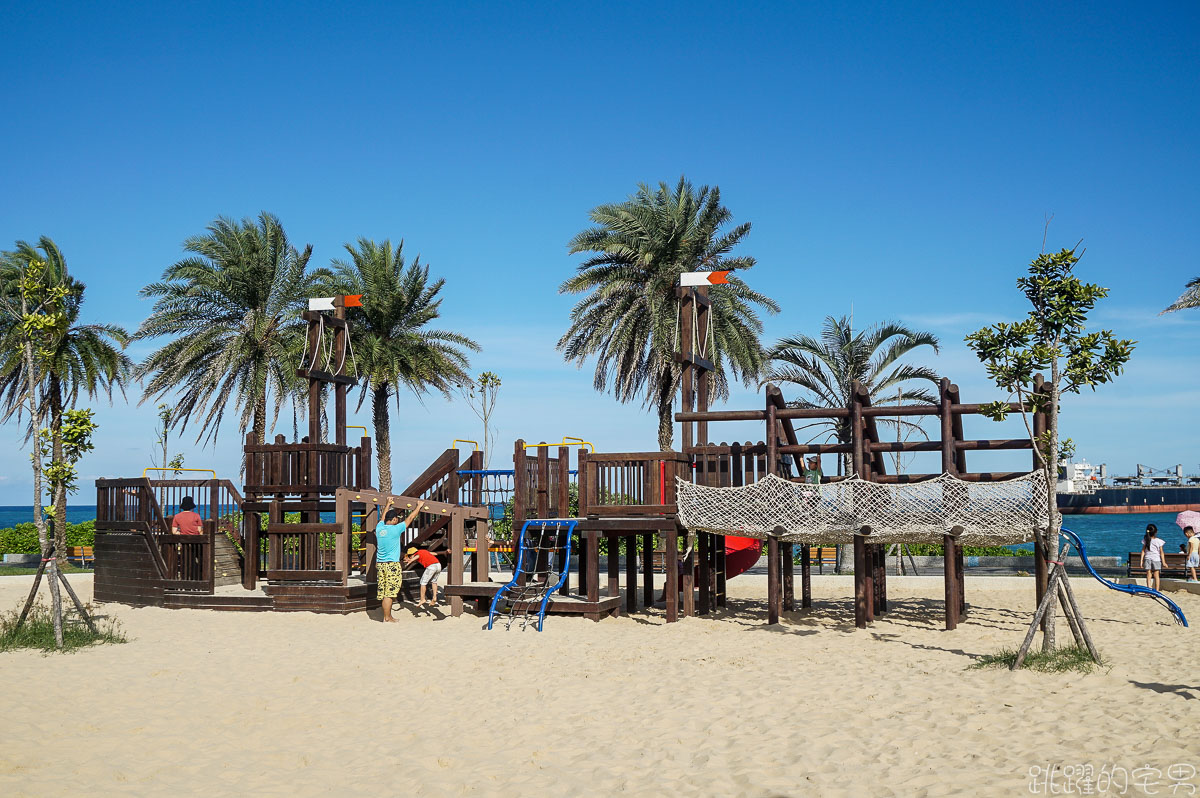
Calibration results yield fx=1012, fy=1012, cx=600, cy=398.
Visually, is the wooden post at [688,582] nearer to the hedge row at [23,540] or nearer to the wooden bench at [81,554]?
the wooden bench at [81,554]

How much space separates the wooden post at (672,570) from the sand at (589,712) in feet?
2.88

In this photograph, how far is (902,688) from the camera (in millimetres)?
9844

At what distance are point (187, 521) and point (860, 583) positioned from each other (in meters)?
11.8

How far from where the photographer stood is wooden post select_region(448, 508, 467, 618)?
16.1 m

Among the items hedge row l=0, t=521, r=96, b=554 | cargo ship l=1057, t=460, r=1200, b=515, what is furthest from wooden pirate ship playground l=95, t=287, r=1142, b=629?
cargo ship l=1057, t=460, r=1200, b=515

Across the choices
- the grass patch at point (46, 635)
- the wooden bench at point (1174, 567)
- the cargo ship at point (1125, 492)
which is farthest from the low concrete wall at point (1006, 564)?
the cargo ship at point (1125, 492)

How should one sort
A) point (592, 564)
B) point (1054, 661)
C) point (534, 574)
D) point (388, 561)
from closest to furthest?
point (1054, 661) < point (592, 564) < point (388, 561) < point (534, 574)

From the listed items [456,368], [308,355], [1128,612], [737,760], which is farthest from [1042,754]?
[456,368]

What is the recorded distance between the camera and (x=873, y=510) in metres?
13.7

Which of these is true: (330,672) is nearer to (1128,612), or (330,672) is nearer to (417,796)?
(417,796)

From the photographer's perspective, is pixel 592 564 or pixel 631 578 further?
pixel 631 578

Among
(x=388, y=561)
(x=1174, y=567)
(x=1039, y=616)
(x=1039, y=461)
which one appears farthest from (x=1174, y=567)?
(x=388, y=561)

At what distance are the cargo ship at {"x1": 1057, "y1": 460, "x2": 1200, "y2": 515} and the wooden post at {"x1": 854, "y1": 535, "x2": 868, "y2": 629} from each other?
91845 mm

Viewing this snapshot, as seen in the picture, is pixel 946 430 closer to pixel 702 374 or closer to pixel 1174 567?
pixel 702 374
